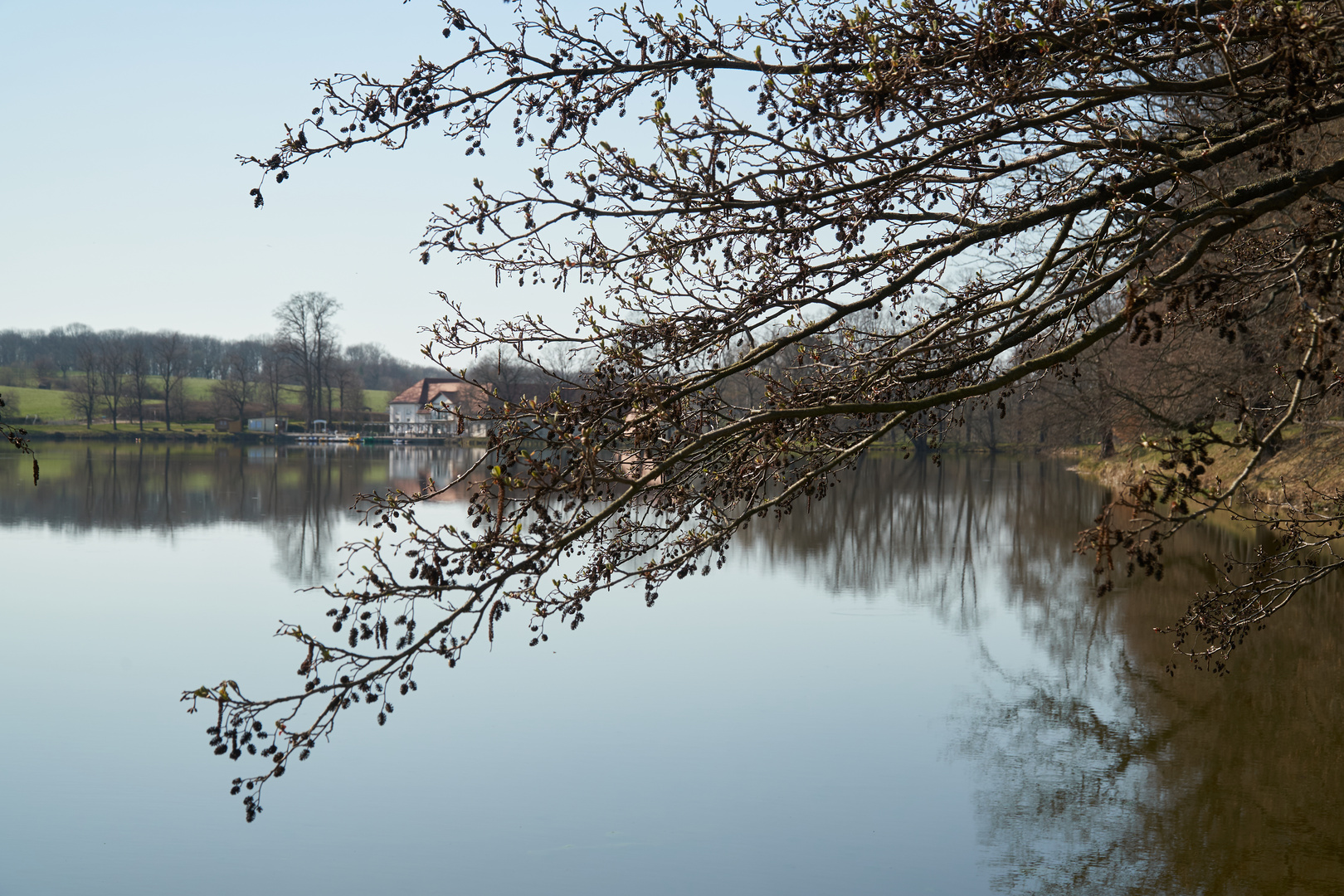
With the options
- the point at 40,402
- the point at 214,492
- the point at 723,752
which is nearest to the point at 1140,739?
the point at 723,752

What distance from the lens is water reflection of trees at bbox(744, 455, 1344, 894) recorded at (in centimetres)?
652

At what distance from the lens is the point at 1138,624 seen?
13039 mm

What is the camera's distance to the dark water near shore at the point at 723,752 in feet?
21.9

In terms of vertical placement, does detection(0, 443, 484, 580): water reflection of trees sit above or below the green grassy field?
below

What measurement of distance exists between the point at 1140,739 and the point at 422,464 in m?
47.9

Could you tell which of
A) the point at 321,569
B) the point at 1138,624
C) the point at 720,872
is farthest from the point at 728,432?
the point at 321,569

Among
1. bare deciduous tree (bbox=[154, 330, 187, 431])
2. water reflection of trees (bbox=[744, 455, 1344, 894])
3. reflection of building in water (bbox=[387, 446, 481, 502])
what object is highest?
bare deciduous tree (bbox=[154, 330, 187, 431])

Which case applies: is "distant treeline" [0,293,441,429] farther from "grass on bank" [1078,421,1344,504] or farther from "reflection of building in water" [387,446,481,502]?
"grass on bank" [1078,421,1344,504]

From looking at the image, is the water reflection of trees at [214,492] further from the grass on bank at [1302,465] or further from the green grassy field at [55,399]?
A: the green grassy field at [55,399]

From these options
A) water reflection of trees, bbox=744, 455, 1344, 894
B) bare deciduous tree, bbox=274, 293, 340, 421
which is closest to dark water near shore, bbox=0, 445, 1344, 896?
water reflection of trees, bbox=744, 455, 1344, 894

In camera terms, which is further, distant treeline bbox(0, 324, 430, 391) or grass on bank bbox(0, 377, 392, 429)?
distant treeline bbox(0, 324, 430, 391)

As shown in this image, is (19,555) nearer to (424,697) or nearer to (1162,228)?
(424,697)

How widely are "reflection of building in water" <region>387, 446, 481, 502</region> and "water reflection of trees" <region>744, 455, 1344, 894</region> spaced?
701 inches

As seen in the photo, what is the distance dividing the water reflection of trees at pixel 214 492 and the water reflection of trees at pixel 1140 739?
16.4 ft
